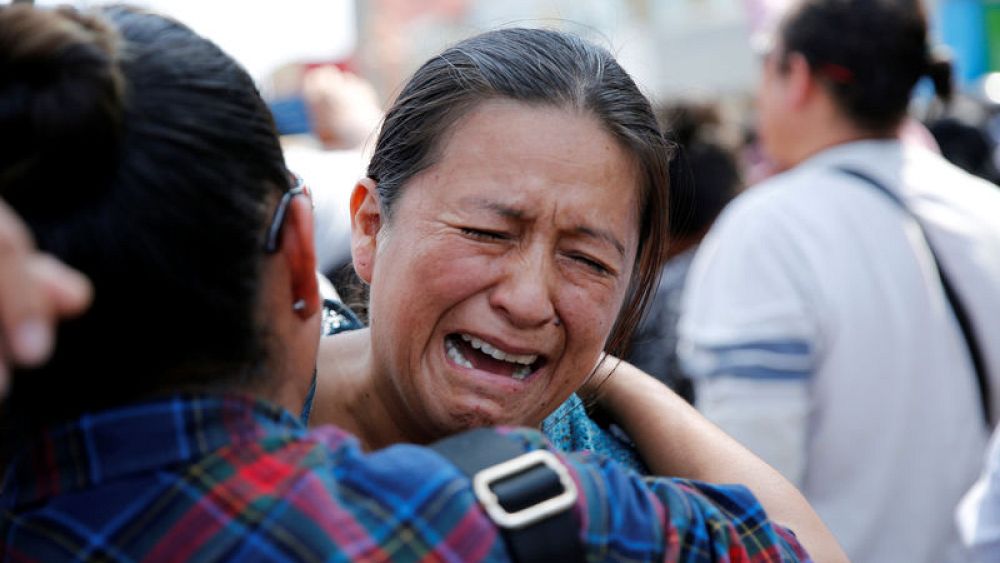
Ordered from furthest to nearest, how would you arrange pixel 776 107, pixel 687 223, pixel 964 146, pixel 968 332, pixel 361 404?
pixel 964 146
pixel 687 223
pixel 776 107
pixel 968 332
pixel 361 404

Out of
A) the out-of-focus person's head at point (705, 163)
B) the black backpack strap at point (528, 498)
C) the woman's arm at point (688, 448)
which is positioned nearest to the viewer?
the black backpack strap at point (528, 498)

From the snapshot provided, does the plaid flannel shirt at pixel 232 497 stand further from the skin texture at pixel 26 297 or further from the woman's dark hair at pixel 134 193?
the skin texture at pixel 26 297

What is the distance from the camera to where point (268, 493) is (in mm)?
1229

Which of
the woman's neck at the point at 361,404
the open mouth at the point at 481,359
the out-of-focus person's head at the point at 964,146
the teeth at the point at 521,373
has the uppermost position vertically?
the open mouth at the point at 481,359

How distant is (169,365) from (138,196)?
0.18 metres

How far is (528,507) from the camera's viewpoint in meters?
1.27

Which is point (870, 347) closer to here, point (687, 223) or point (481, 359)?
point (687, 223)

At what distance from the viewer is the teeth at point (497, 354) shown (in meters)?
1.89

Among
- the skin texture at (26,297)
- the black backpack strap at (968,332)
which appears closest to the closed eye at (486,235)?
the skin texture at (26,297)

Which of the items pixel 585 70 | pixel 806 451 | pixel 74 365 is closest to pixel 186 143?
pixel 74 365

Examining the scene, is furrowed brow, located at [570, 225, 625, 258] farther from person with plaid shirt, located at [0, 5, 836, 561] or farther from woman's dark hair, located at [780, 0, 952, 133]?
woman's dark hair, located at [780, 0, 952, 133]

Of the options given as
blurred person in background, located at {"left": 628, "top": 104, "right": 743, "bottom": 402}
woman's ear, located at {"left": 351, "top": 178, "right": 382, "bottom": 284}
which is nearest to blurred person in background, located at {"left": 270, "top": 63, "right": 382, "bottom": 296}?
woman's ear, located at {"left": 351, "top": 178, "right": 382, "bottom": 284}

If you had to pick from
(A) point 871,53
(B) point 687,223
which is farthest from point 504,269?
(B) point 687,223

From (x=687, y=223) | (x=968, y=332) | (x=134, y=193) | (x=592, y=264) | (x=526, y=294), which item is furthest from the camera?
(x=687, y=223)
